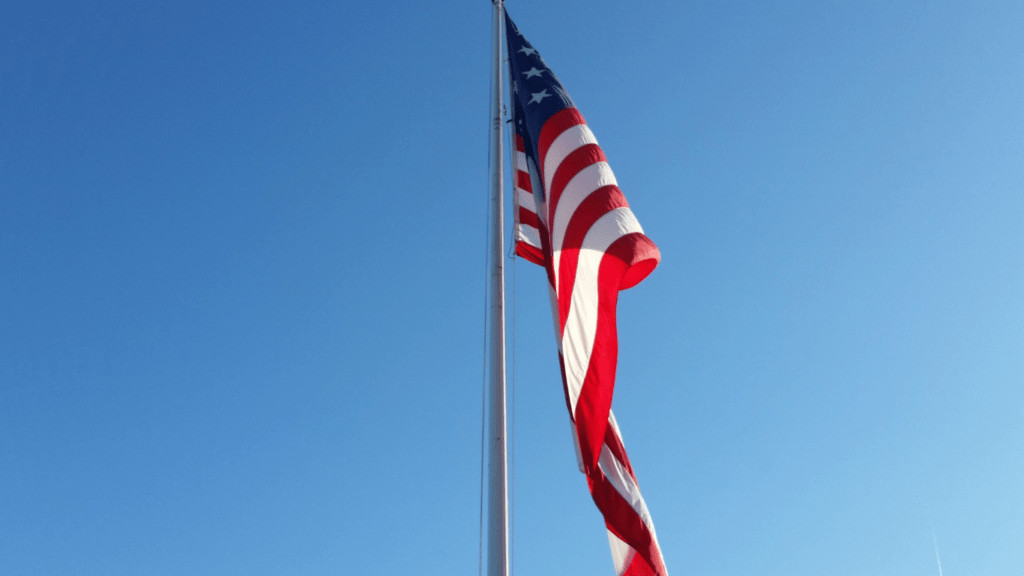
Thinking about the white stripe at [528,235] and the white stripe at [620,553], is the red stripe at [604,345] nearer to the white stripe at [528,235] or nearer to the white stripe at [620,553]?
the white stripe at [620,553]

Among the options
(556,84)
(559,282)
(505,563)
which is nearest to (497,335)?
(559,282)

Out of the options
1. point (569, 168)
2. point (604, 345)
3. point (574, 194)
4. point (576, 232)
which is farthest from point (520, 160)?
point (604, 345)

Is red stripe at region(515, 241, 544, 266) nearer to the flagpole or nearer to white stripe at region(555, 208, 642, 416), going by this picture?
the flagpole

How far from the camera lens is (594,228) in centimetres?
1043

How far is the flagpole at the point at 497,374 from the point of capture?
8.92 m

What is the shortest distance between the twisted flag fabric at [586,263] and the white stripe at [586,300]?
1cm

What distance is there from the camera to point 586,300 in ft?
33.1

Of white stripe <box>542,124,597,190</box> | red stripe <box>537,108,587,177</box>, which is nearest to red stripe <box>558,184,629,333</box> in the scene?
white stripe <box>542,124,597,190</box>

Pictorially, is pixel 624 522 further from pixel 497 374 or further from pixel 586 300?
pixel 586 300

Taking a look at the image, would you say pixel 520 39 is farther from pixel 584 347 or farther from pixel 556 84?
pixel 584 347

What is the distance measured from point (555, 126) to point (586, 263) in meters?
2.33

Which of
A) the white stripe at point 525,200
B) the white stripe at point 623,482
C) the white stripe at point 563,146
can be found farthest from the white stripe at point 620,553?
the white stripe at point 525,200

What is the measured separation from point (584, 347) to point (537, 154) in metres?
3.19

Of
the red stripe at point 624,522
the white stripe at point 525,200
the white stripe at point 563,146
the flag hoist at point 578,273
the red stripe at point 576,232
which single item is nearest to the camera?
the red stripe at point 624,522
